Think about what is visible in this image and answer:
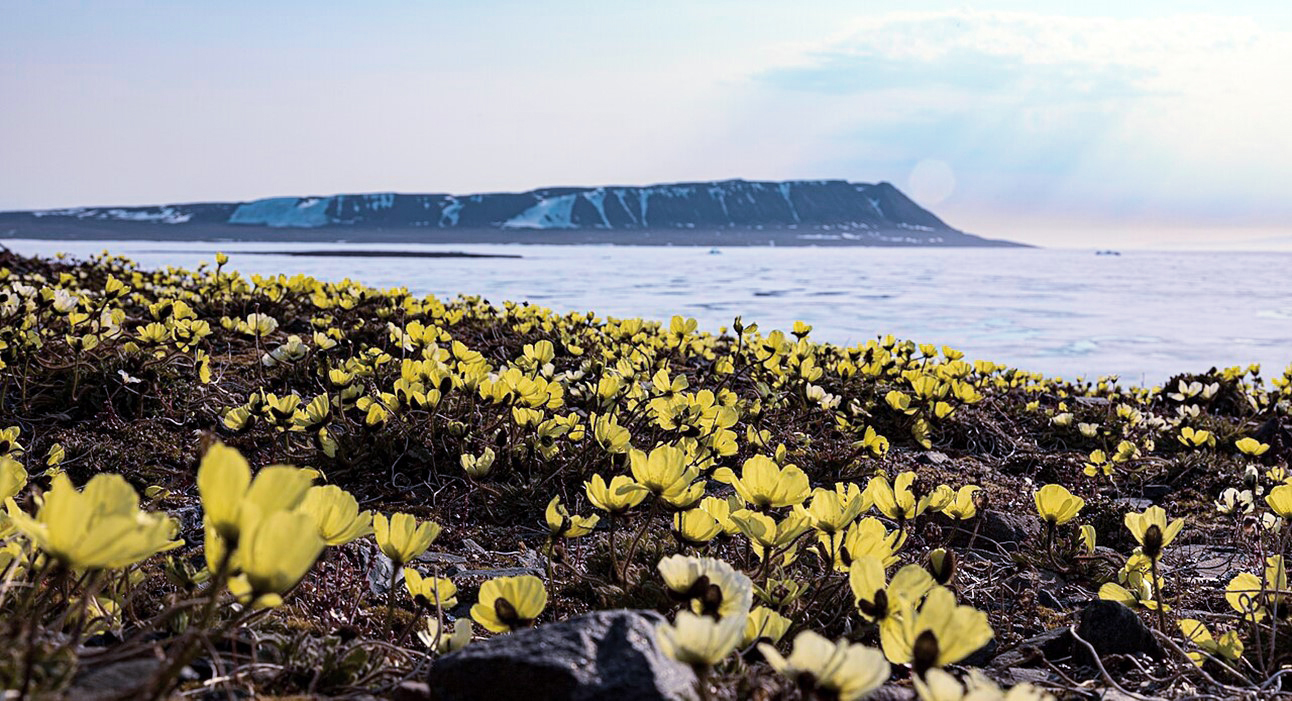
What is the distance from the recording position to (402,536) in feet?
5.49

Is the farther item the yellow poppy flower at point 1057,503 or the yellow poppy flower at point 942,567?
the yellow poppy flower at point 1057,503

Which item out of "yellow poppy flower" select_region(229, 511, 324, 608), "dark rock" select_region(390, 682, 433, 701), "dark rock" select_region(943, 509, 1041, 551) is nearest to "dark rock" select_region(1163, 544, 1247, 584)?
"dark rock" select_region(943, 509, 1041, 551)

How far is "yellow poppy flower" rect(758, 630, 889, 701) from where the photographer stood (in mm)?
1032

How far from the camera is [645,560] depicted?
2.73 metres

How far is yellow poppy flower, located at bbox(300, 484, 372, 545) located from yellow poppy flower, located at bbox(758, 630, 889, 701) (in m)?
0.75

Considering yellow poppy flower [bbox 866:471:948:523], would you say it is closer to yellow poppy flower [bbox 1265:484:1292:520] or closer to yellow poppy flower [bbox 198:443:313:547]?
yellow poppy flower [bbox 1265:484:1292:520]

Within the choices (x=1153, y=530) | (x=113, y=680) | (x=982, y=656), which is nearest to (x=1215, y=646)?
(x=1153, y=530)

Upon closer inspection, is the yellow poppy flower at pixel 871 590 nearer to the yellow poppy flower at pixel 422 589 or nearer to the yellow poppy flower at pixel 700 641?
the yellow poppy flower at pixel 700 641

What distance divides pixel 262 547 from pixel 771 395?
365 centimetres

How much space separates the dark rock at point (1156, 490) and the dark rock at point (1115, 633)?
3177 mm

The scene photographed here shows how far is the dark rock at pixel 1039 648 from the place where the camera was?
219 cm

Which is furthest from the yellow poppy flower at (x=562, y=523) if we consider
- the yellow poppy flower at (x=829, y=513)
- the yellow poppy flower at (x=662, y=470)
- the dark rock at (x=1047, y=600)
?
the dark rock at (x=1047, y=600)

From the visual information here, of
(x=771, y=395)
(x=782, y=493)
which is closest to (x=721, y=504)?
(x=782, y=493)

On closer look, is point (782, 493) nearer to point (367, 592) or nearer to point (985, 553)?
point (367, 592)
